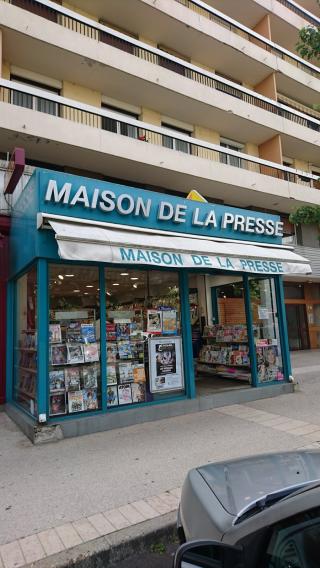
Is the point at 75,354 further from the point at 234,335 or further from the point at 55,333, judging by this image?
the point at 234,335

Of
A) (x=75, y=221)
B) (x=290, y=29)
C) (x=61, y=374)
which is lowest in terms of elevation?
(x=61, y=374)

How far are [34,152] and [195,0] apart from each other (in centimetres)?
1035

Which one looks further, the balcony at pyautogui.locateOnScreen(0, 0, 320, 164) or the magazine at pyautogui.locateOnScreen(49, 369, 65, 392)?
the balcony at pyautogui.locateOnScreen(0, 0, 320, 164)

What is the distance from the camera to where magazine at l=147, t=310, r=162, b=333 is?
7.34m

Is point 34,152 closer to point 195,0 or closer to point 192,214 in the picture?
point 192,214

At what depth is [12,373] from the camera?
7977 mm

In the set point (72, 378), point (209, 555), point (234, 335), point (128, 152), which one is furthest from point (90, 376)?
point (128, 152)

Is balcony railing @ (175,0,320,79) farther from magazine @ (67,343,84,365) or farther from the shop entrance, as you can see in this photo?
magazine @ (67,343,84,365)

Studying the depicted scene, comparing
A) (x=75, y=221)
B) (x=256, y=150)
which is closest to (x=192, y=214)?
(x=75, y=221)

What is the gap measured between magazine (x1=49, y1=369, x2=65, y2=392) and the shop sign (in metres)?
2.59

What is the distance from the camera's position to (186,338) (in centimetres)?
748

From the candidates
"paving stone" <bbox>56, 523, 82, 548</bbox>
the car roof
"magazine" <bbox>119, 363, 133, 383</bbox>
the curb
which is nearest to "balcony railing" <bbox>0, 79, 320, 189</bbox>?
"magazine" <bbox>119, 363, 133, 383</bbox>

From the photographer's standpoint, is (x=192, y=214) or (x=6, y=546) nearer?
(x=6, y=546)

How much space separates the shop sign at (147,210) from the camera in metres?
6.26
